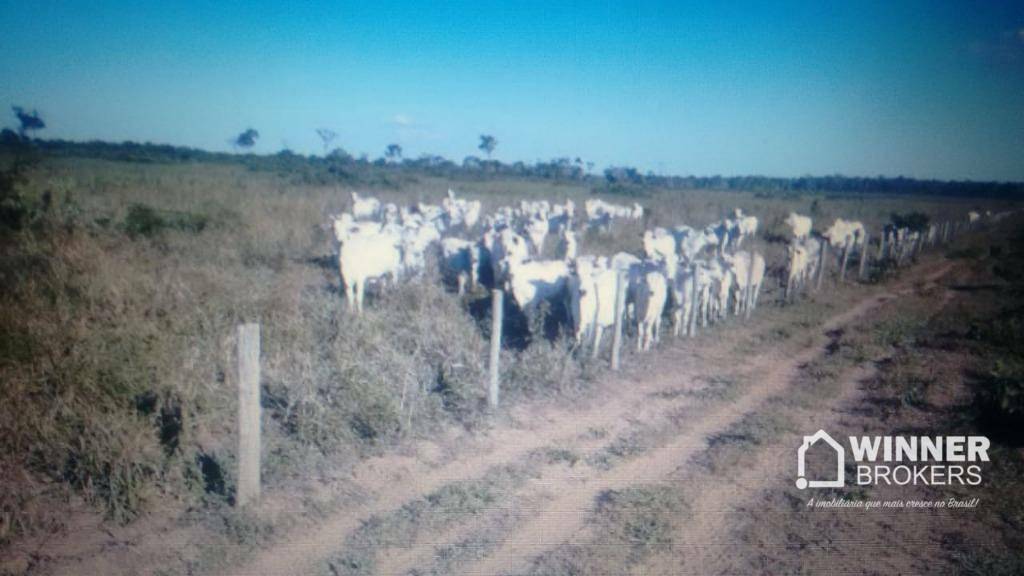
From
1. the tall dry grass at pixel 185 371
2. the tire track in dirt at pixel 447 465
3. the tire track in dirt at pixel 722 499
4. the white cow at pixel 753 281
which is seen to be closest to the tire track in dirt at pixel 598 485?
the tire track in dirt at pixel 722 499

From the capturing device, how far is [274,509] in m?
5.38

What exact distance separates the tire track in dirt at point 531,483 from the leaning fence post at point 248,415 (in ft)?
2.46

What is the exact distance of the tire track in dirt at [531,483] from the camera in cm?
485

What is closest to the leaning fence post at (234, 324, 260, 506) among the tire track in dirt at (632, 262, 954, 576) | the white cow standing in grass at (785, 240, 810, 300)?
the tire track in dirt at (632, 262, 954, 576)

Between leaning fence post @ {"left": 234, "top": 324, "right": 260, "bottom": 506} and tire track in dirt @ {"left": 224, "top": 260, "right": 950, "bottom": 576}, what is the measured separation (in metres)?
0.75

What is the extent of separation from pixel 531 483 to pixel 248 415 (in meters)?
2.96

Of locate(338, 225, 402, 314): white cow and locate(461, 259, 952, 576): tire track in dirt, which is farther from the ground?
locate(338, 225, 402, 314): white cow

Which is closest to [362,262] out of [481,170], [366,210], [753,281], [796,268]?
[753,281]

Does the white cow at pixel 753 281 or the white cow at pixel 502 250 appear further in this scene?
the white cow at pixel 753 281

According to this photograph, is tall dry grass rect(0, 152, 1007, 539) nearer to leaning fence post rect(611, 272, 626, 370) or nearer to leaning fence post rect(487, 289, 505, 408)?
leaning fence post rect(487, 289, 505, 408)

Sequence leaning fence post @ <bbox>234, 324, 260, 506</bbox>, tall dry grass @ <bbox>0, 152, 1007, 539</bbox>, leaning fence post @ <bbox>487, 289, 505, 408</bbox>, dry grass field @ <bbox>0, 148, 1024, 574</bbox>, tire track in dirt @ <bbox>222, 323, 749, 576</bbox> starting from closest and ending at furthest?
tire track in dirt @ <bbox>222, 323, 749, 576</bbox>
dry grass field @ <bbox>0, 148, 1024, 574</bbox>
leaning fence post @ <bbox>234, 324, 260, 506</bbox>
tall dry grass @ <bbox>0, 152, 1007, 539</bbox>
leaning fence post @ <bbox>487, 289, 505, 408</bbox>

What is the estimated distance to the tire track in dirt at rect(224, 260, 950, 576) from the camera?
4848 mm

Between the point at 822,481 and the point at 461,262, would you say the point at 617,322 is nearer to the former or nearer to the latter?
the point at 822,481

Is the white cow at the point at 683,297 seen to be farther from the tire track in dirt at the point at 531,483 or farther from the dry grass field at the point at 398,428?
the tire track in dirt at the point at 531,483
